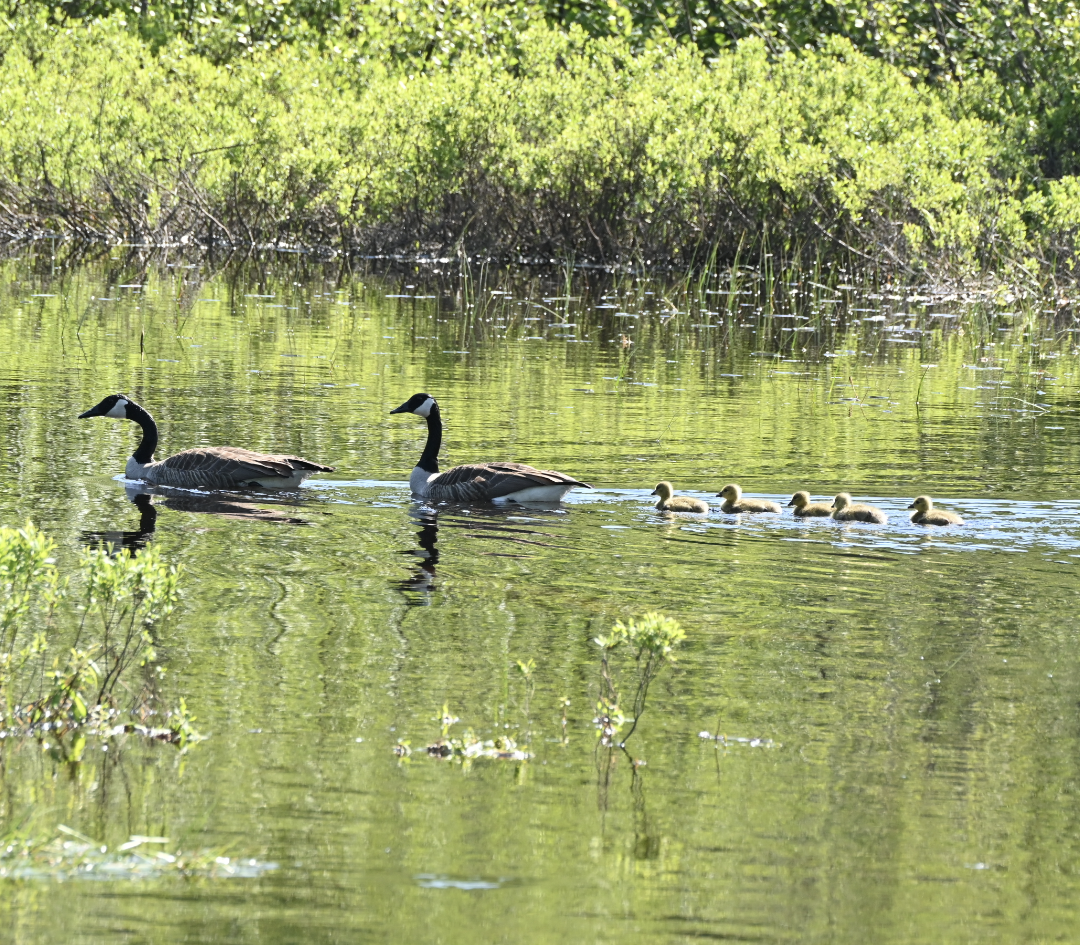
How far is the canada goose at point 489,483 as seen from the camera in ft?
49.4

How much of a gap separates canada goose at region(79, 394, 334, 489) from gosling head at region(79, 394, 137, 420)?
0.98 metres

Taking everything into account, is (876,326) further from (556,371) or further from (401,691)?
(401,691)

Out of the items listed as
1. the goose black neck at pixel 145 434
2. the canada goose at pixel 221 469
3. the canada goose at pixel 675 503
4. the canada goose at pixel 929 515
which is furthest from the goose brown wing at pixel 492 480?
the goose black neck at pixel 145 434

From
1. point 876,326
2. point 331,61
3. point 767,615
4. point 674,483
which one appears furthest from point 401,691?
point 331,61

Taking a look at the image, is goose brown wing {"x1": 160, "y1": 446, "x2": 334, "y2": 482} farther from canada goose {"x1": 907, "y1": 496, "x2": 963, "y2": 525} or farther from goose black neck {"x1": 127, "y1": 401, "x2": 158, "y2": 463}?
canada goose {"x1": 907, "y1": 496, "x2": 963, "y2": 525}

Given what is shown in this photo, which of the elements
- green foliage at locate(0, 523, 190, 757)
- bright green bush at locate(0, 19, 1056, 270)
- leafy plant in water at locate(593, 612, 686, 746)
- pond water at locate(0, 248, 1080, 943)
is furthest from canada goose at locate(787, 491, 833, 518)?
bright green bush at locate(0, 19, 1056, 270)

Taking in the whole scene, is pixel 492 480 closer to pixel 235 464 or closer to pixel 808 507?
pixel 235 464

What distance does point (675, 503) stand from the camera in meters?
14.8

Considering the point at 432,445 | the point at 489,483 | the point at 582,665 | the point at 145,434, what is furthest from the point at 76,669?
the point at 145,434

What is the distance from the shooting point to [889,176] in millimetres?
34562

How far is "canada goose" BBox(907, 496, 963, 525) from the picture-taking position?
46.7 feet

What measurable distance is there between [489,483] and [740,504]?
2.16 metres

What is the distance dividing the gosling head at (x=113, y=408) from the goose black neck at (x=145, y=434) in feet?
0.16

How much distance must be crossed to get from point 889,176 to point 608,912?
29534mm
